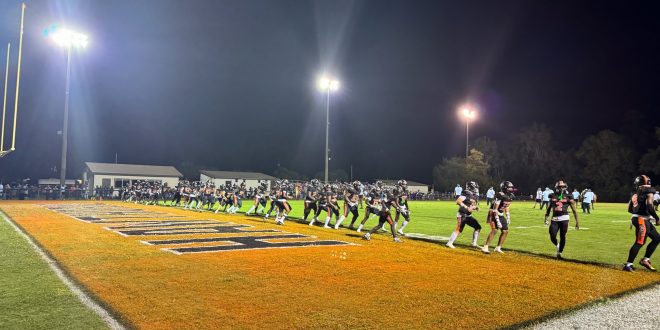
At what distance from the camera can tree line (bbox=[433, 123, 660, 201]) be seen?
78.7 metres

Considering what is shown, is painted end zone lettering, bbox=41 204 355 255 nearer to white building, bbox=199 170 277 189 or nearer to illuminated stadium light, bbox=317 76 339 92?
illuminated stadium light, bbox=317 76 339 92

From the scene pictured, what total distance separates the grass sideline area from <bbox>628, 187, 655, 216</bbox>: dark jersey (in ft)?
36.6

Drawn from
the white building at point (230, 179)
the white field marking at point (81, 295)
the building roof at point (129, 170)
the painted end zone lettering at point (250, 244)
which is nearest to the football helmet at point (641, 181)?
the painted end zone lettering at point (250, 244)

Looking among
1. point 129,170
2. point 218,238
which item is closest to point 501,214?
point 218,238

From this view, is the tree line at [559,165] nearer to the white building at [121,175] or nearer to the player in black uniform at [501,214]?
the white building at [121,175]

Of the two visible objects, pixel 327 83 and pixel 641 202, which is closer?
pixel 641 202

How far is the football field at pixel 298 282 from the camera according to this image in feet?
21.1

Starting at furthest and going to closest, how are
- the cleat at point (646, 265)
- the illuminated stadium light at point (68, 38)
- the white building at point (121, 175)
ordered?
the white building at point (121, 175), the illuminated stadium light at point (68, 38), the cleat at point (646, 265)

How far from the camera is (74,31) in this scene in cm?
4194

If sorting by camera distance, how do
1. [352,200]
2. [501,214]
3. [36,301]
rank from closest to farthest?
[36,301]
[501,214]
[352,200]

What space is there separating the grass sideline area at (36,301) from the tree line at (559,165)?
251 feet

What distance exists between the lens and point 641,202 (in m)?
10.8

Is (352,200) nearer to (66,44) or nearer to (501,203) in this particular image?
(501,203)

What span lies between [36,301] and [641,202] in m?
12.2
